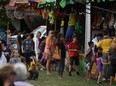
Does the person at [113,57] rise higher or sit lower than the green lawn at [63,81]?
higher

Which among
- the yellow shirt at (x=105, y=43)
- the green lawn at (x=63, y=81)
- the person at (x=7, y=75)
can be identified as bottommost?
the green lawn at (x=63, y=81)

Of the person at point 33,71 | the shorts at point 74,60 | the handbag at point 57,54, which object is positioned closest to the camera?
the person at point 33,71

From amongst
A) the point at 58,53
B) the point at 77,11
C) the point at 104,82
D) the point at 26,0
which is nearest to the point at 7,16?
the point at 77,11

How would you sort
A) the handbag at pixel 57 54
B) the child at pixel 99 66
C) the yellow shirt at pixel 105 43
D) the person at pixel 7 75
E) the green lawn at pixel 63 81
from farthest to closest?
the handbag at pixel 57 54 < the yellow shirt at pixel 105 43 < the child at pixel 99 66 < the green lawn at pixel 63 81 < the person at pixel 7 75

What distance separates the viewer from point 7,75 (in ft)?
16.4

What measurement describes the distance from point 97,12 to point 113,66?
5.11m

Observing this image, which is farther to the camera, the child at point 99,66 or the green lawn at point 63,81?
the child at point 99,66

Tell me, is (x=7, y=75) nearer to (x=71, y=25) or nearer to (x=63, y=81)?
(x=63, y=81)

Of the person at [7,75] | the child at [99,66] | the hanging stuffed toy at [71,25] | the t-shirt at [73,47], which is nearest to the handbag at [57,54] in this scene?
the t-shirt at [73,47]

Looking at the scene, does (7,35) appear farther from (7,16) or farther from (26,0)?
(26,0)

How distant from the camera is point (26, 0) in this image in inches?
691

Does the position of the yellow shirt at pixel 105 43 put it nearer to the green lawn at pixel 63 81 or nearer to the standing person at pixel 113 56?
the standing person at pixel 113 56

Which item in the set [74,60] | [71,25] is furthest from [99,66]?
[71,25]

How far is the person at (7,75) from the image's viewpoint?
196 inches
